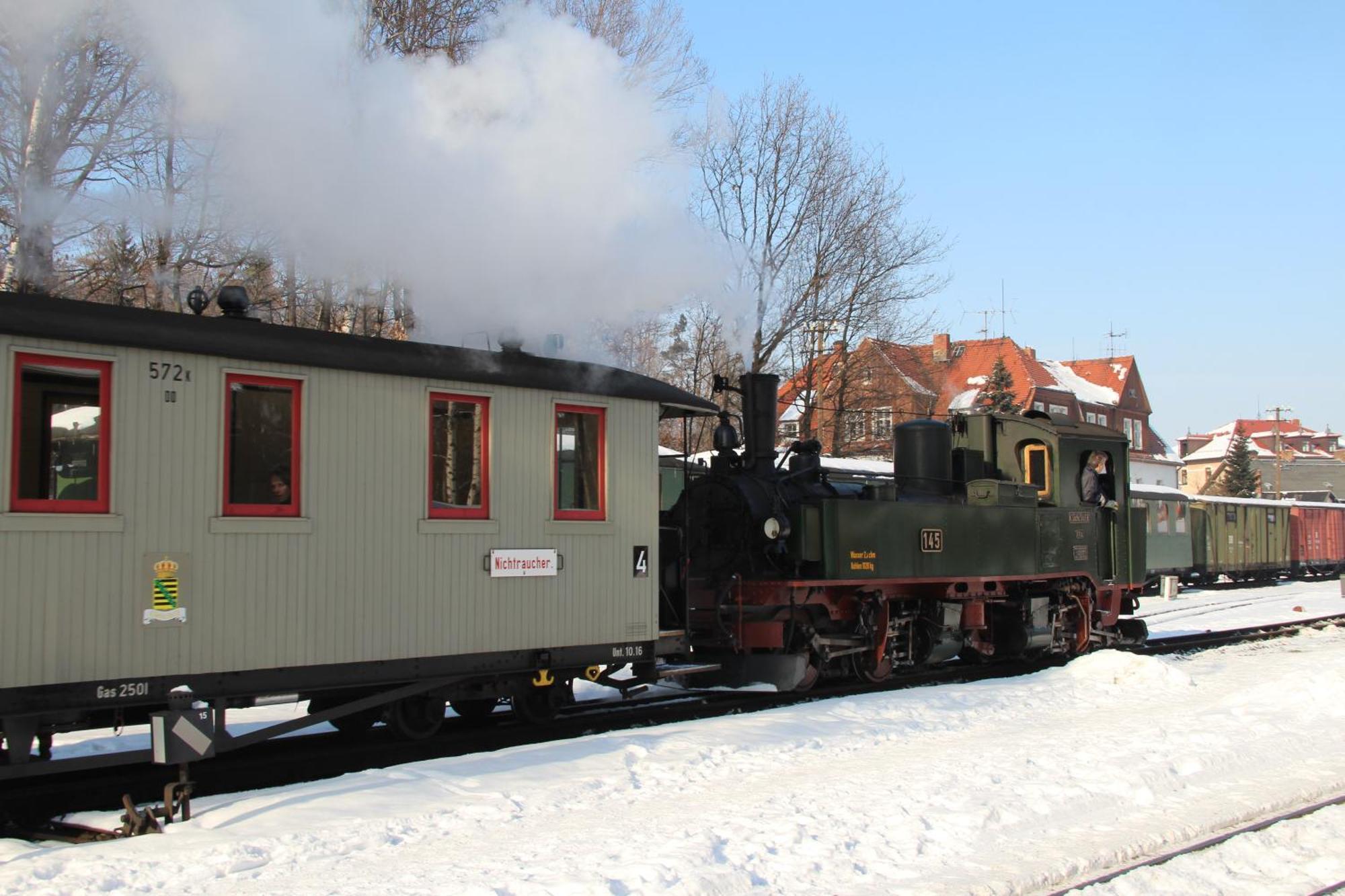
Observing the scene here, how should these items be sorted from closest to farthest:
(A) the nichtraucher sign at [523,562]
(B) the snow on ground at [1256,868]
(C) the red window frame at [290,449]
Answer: (B) the snow on ground at [1256,868] → (C) the red window frame at [290,449] → (A) the nichtraucher sign at [523,562]

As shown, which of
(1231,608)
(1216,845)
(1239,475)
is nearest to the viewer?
(1216,845)

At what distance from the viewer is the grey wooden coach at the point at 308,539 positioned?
20.5 ft

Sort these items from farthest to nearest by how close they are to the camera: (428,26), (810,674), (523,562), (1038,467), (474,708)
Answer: (428,26) → (1038,467) → (810,674) → (474,708) → (523,562)

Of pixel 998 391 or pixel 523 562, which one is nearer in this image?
pixel 523 562

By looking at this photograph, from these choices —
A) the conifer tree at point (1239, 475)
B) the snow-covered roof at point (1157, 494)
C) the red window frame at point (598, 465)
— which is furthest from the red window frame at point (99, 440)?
the conifer tree at point (1239, 475)

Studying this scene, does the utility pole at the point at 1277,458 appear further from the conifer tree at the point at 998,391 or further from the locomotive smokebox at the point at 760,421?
the locomotive smokebox at the point at 760,421

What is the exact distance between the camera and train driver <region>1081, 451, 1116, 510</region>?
49.1 ft

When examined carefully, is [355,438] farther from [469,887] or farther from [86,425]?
[469,887]

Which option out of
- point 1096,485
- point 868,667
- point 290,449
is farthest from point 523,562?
point 1096,485

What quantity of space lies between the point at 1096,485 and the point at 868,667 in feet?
15.8

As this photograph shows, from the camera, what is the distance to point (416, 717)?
8.52m

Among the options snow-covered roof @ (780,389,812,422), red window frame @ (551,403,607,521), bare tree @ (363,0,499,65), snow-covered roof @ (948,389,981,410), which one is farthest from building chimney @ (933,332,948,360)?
red window frame @ (551,403,607,521)

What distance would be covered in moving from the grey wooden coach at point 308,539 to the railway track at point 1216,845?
4.24 metres

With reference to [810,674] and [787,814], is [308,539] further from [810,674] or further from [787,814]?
[810,674]
